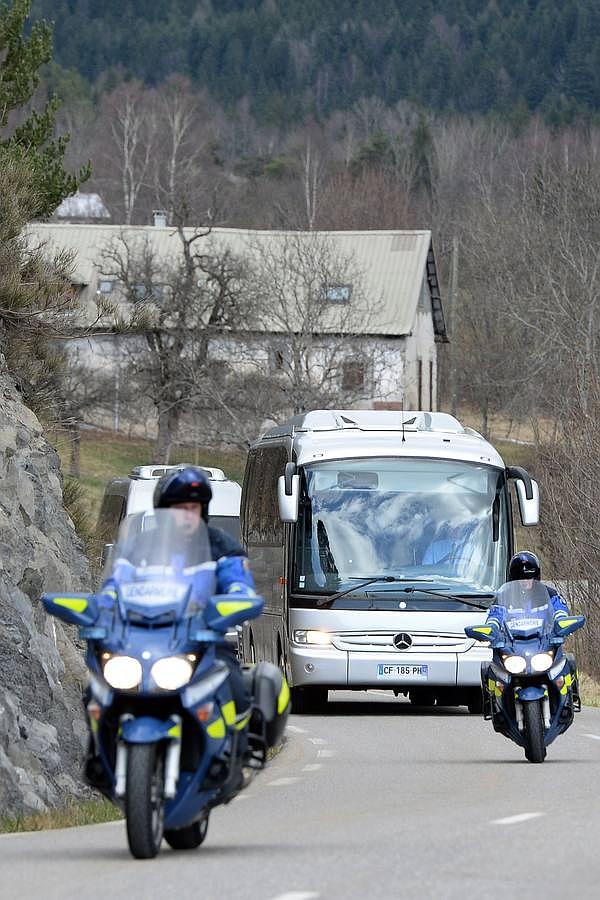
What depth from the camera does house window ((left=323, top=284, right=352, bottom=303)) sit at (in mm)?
62438

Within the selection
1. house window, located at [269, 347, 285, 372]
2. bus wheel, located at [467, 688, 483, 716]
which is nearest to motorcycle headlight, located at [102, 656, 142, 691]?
bus wheel, located at [467, 688, 483, 716]

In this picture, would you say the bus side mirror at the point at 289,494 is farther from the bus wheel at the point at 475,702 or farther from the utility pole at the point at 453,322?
the utility pole at the point at 453,322

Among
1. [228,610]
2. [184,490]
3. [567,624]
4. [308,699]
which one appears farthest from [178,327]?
[228,610]

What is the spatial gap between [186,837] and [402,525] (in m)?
12.5

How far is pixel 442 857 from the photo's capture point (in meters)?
8.73

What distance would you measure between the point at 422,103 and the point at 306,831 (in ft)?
570

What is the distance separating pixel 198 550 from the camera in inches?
347

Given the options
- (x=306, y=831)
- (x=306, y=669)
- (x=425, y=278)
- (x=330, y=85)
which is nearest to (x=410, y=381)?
(x=425, y=278)

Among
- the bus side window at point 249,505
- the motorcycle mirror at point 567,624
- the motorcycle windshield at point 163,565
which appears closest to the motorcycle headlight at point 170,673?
the motorcycle windshield at point 163,565

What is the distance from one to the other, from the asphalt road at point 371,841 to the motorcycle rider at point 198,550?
24.5 inches

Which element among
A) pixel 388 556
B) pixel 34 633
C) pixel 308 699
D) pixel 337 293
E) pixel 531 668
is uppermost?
pixel 34 633

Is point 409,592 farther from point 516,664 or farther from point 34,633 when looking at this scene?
point 34,633

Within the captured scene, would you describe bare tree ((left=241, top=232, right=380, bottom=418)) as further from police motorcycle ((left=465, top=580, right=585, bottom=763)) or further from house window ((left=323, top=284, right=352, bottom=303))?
police motorcycle ((left=465, top=580, right=585, bottom=763))

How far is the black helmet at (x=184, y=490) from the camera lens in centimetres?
898
